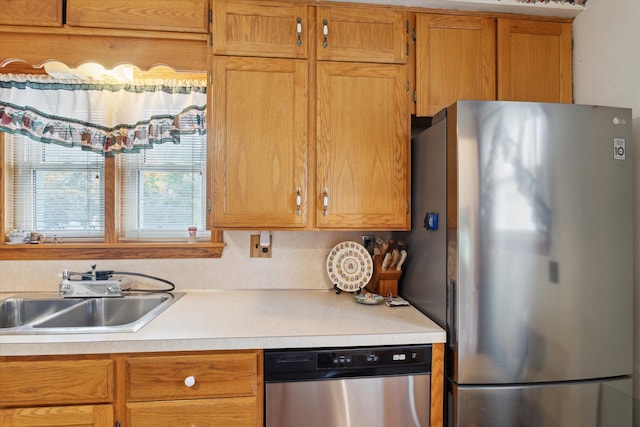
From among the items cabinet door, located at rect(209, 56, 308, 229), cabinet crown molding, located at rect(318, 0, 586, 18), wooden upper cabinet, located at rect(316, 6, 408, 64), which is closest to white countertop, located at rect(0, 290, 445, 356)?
cabinet door, located at rect(209, 56, 308, 229)

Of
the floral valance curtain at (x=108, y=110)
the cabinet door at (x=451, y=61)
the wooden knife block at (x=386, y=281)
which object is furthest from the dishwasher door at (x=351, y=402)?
the floral valance curtain at (x=108, y=110)

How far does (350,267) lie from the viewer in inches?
71.2

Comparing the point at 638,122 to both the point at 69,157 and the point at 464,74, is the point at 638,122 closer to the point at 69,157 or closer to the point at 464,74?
the point at 464,74

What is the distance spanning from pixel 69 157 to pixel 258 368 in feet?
5.64

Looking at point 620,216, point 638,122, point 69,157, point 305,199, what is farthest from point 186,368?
point 638,122

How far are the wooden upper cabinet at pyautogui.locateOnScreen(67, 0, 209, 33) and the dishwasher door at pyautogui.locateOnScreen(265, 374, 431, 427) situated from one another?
5.25 ft

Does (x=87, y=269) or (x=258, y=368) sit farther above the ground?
(x=87, y=269)

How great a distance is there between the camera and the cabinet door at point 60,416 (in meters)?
1.11

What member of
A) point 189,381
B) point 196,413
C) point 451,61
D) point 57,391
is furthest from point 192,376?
point 451,61

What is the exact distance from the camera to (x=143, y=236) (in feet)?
6.36

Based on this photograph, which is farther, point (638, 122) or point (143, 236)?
point (143, 236)

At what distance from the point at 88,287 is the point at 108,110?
101 cm

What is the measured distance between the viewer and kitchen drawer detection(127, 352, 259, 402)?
1145 mm

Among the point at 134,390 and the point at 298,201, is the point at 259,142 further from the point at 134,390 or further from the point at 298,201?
the point at 134,390
